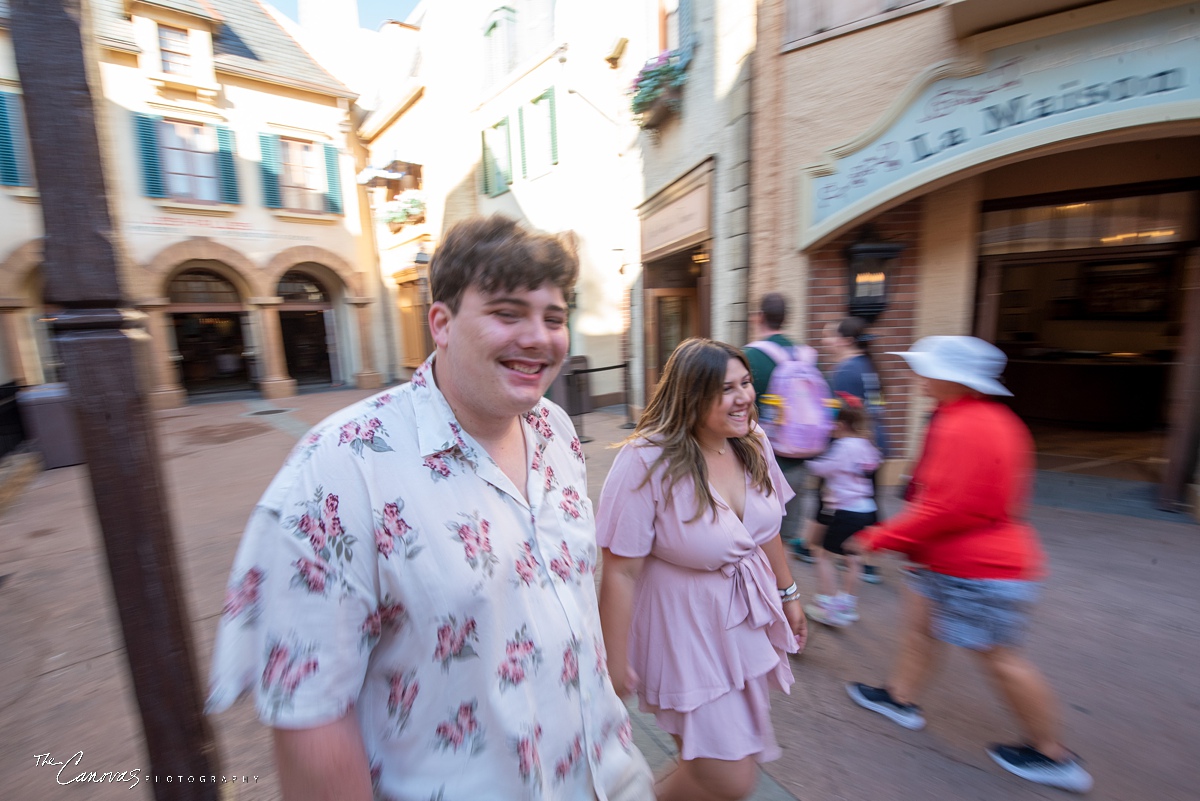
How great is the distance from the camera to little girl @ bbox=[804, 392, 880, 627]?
3035mm

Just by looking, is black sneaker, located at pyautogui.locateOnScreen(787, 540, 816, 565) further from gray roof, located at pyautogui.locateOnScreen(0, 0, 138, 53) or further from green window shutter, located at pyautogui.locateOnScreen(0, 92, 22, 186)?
gray roof, located at pyautogui.locateOnScreen(0, 0, 138, 53)

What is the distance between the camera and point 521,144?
11.0 meters

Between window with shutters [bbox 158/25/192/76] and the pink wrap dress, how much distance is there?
16.3 m

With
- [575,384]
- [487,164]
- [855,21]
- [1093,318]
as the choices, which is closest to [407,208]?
[487,164]

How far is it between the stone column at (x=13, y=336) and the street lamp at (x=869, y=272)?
15.1 m

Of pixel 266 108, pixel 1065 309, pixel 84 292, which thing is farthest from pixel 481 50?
pixel 84 292

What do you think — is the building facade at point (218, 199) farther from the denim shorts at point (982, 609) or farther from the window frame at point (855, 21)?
the denim shorts at point (982, 609)

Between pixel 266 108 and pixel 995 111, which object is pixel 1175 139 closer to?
pixel 995 111

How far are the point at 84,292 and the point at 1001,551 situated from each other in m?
2.93

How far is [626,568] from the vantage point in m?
1.71

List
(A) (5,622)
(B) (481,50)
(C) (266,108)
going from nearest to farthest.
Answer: (A) (5,622) → (B) (481,50) → (C) (266,108)

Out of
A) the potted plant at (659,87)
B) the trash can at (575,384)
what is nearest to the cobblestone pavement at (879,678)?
the trash can at (575,384)

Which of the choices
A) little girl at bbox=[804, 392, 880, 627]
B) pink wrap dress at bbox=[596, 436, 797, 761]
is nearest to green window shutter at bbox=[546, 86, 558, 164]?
little girl at bbox=[804, 392, 880, 627]

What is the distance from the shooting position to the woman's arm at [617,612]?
5.49 ft
